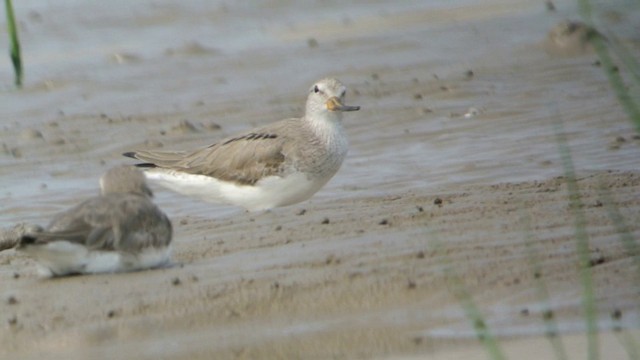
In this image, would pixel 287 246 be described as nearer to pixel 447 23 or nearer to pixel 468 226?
pixel 468 226

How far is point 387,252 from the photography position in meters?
8.12

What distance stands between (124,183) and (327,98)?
266 centimetres

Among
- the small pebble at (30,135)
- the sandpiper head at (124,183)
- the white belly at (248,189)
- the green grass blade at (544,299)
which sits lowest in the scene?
the small pebble at (30,135)

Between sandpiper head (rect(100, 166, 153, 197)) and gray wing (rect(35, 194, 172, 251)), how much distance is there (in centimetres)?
41

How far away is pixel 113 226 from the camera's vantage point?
8.01 meters

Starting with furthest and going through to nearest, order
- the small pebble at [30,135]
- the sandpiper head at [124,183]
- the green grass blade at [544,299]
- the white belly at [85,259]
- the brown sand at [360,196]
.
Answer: the small pebble at [30,135] < the sandpiper head at [124,183] < the white belly at [85,259] < the brown sand at [360,196] < the green grass blade at [544,299]

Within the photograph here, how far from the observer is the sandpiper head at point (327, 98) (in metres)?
10.9

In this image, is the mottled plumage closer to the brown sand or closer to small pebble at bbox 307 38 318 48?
the brown sand

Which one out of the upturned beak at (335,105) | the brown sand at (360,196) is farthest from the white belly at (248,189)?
the upturned beak at (335,105)

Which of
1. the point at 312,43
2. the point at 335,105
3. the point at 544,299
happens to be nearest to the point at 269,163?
the point at 335,105

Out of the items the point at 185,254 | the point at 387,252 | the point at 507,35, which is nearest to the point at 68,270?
the point at 185,254

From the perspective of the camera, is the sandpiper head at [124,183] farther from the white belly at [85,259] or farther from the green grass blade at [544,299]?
the green grass blade at [544,299]

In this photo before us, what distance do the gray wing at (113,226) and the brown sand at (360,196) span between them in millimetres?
185

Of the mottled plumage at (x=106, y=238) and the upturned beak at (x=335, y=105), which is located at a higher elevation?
the mottled plumage at (x=106, y=238)
